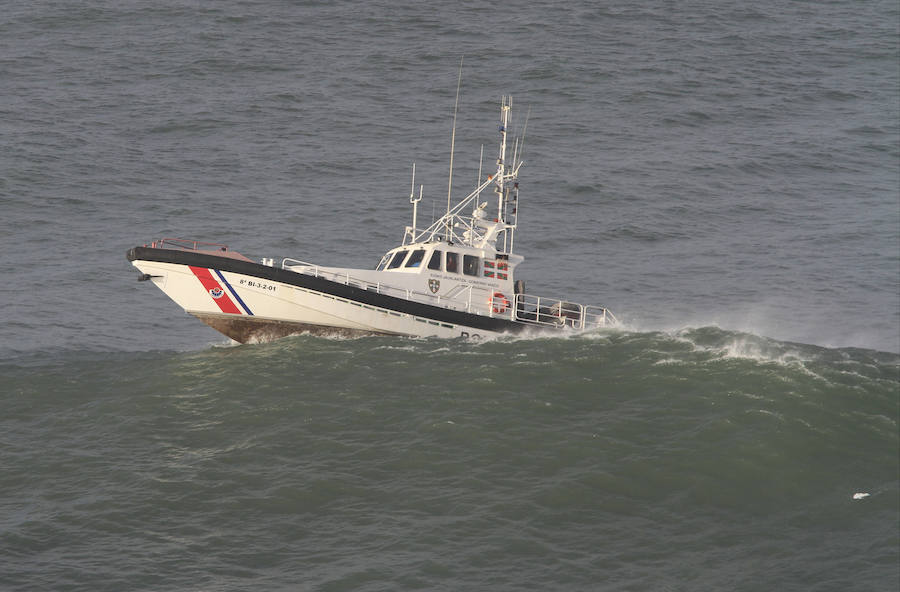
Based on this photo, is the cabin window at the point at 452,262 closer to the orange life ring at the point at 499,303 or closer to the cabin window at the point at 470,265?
the cabin window at the point at 470,265

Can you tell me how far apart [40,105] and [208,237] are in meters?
20.6

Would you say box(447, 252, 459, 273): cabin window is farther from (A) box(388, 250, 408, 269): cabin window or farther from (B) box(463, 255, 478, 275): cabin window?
(A) box(388, 250, 408, 269): cabin window

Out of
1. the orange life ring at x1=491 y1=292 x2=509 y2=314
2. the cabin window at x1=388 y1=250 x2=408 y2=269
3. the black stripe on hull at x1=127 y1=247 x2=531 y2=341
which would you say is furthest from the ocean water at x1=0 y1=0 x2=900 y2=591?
the cabin window at x1=388 y1=250 x2=408 y2=269

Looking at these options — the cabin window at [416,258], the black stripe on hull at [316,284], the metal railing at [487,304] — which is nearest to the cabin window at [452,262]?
the metal railing at [487,304]

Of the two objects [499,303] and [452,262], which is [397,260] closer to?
[452,262]

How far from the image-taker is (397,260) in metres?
30.2

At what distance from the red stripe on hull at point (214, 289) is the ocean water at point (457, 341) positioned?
5.08ft

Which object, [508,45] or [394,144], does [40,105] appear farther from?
[508,45]

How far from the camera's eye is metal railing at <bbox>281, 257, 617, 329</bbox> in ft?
92.7

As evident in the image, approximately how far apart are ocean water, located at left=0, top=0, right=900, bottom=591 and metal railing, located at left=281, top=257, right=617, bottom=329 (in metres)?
1.83

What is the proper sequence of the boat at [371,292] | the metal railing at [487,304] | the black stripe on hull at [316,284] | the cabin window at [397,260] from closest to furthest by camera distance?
1. the black stripe on hull at [316,284]
2. the boat at [371,292]
3. the metal railing at [487,304]
4. the cabin window at [397,260]

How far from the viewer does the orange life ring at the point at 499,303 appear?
3003 centimetres

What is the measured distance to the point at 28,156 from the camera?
1932 inches

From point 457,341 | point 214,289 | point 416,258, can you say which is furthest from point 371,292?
point 214,289
